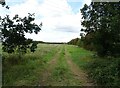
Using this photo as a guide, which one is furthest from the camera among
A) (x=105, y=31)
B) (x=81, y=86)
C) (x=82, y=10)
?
(x=82, y=10)

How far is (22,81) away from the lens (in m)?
17.0

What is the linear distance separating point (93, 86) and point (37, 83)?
322 centimetres

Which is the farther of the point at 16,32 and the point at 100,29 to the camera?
the point at 100,29

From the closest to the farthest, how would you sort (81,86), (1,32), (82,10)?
(81,86) < (1,32) < (82,10)

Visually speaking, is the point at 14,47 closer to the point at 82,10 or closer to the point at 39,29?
the point at 39,29

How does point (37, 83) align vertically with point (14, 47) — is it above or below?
below

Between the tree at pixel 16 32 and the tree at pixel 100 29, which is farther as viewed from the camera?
the tree at pixel 100 29

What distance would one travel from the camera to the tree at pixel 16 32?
Answer: 73.6 ft

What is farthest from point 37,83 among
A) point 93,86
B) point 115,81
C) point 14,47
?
point 14,47

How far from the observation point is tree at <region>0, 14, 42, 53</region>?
22.4 m

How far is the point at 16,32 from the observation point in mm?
22656

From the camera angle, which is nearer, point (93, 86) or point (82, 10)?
point (93, 86)

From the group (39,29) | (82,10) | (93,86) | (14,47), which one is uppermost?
(82,10)

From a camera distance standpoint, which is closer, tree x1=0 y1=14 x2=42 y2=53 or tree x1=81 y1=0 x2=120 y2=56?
tree x1=0 y1=14 x2=42 y2=53
